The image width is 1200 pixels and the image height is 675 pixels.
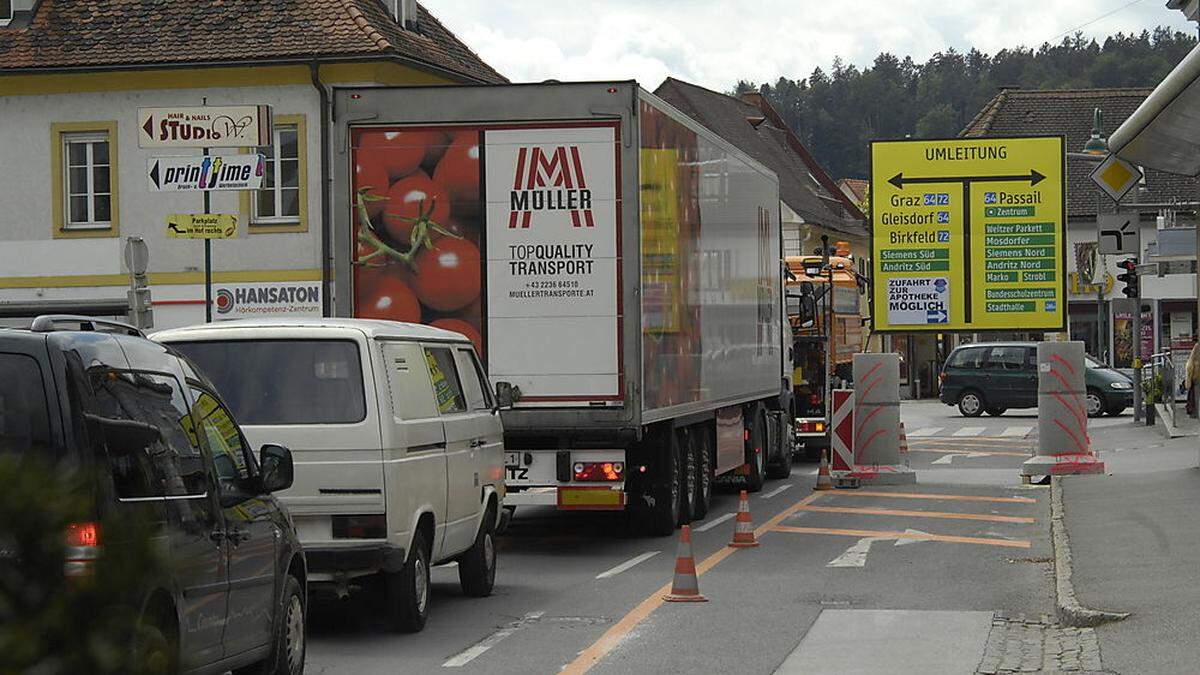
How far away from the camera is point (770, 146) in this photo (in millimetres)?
80625

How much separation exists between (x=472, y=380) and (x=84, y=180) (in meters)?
24.9

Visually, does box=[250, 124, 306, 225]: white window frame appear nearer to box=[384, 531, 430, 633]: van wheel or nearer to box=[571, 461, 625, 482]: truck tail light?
box=[571, 461, 625, 482]: truck tail light

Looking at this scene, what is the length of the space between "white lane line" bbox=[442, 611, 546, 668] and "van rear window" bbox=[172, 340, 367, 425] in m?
1.44

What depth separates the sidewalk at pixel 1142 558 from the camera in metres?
9.44

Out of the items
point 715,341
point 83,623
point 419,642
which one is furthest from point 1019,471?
point 83,623

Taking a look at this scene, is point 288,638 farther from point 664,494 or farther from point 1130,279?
point 1130,279

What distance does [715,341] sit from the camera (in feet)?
62.5

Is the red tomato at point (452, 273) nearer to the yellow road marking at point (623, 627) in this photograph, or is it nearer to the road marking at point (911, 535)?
the yellow road marking at point (623, 627)

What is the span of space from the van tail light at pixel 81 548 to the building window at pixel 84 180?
1350 inches

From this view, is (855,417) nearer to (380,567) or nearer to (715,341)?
(715,341)

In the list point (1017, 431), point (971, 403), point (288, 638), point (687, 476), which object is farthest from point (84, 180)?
point (288, 638)

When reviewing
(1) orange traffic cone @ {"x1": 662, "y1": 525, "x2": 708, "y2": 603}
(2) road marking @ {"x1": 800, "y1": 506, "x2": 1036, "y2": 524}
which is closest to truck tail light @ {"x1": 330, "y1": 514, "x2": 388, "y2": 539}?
(1) orange traffic cone @ {"x1": 662, "y1": 525, "x2": 708, "y2": 603}

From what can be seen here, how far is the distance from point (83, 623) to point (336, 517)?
8389 mm

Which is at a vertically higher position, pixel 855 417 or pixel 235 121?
pixel 235 121
